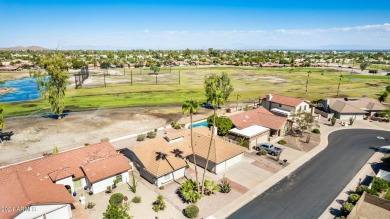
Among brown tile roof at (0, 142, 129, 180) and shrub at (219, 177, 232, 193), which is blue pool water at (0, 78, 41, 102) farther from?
shrub at (219, 177, 232, 193)

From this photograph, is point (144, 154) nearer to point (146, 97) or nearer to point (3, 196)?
point (3, 196)

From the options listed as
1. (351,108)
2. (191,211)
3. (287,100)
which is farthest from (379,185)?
(351,108)

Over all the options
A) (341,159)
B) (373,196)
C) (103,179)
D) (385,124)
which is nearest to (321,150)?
(341,159)

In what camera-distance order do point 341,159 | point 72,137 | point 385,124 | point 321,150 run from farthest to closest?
Answer: point 385,124 → point 72,137 → point 321,150 → point 341,159

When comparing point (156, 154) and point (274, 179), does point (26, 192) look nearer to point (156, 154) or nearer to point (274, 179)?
point (156, 154)

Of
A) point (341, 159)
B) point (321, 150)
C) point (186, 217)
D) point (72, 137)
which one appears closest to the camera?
point (186, 217)

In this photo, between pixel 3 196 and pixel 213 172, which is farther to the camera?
pixel 213 172

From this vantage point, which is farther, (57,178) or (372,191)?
(57,178)
